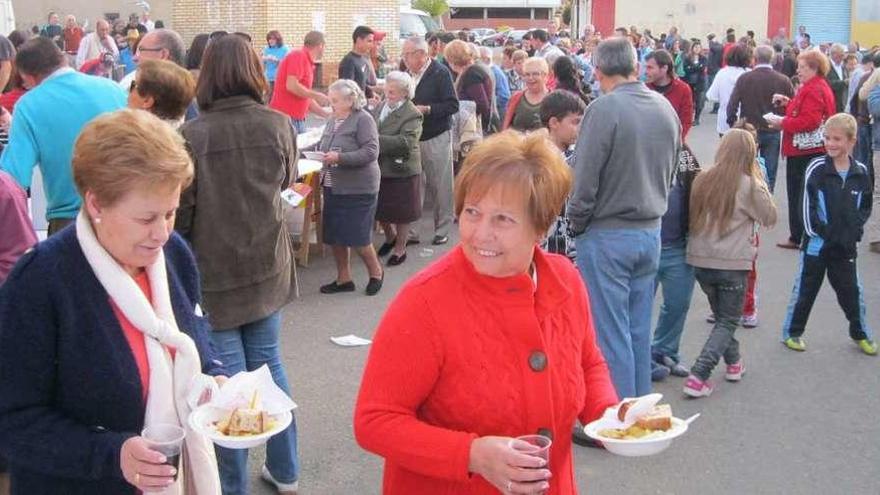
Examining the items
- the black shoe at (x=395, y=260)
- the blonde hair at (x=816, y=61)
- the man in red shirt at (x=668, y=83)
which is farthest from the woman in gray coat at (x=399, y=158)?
the blonde hair at (x=816, y=61)

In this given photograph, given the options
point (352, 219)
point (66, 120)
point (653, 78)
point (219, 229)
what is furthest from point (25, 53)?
point (653, 78)

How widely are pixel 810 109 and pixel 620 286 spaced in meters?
5.22

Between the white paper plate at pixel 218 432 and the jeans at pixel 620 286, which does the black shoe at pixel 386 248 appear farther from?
the white paper plate at pixel 218 432

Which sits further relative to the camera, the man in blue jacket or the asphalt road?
the asphalt road

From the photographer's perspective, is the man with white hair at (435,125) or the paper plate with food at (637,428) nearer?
the paper plate with food at (637,428)

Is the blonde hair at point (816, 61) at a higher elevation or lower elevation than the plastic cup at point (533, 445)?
higher

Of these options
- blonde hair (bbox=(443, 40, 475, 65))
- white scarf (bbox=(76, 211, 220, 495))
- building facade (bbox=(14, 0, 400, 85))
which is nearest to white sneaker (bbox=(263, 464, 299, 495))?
white scarf (bbox=(76, 211, 220, 495))

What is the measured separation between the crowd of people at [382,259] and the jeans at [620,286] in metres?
0.01

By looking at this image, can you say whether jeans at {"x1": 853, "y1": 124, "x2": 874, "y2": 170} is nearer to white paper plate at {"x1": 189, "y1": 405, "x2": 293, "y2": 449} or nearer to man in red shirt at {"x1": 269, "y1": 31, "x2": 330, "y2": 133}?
man in red shirt at {"x1": 269, "y1": 31, "x2": 330, "y2": 133}

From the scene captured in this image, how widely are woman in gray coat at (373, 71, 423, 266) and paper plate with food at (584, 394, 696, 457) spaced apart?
6056 millimetres

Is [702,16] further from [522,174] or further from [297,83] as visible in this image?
[522,174]

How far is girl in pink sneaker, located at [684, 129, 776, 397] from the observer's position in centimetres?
568

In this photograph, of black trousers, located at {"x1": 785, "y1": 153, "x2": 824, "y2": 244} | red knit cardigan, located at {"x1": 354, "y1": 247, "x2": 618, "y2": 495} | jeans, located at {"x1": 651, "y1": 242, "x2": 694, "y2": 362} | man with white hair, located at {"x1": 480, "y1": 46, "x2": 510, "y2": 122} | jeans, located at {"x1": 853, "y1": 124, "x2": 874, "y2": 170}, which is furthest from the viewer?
man with white hair, located at {"x1": 480, "y1": 46, "x2": 510, "y2": 122}

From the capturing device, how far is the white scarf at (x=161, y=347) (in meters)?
2.41
